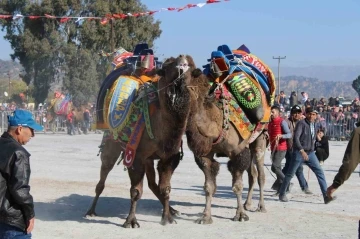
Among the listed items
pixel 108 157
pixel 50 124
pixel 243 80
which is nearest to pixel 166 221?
pixel 108 157

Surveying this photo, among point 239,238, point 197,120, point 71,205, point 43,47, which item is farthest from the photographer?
point 43,47

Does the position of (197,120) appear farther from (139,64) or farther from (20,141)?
(20,141)

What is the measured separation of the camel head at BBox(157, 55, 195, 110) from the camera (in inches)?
359

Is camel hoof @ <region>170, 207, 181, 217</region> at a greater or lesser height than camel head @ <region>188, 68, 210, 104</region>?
lesser

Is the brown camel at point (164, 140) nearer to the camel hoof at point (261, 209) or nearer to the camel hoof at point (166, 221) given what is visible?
the camel hoof at point (166, 221)

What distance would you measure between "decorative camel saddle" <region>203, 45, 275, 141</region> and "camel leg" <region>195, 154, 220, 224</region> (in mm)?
700

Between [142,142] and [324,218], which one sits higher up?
[142,142]

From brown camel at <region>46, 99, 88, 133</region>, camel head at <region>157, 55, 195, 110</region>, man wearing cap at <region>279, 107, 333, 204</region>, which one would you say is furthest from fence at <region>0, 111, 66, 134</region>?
camel head at <region>157, 55, 195, 110</region>

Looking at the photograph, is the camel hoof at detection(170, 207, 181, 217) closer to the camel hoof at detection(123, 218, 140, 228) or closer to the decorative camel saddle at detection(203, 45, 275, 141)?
the camel hoof at detection(123, 218, 140, 228)

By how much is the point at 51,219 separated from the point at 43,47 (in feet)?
106

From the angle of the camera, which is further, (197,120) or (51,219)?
(51,219)

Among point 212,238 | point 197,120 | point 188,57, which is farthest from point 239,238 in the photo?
point 188,57

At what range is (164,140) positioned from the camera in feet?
31.6

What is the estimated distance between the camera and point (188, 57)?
30.9 ft
